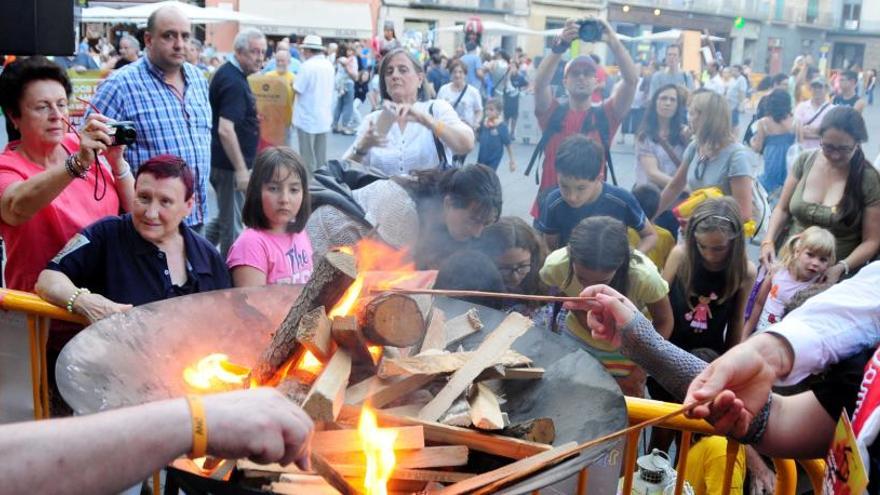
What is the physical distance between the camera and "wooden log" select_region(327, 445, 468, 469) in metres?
2.25

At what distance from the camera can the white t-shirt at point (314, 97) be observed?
10477mm

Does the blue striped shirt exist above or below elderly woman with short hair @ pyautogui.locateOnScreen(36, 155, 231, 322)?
A: above

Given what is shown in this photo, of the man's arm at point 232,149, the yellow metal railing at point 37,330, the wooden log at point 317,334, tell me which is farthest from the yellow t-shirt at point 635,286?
the man's arm at point 232,149

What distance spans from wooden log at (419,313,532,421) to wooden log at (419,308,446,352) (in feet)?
0.72

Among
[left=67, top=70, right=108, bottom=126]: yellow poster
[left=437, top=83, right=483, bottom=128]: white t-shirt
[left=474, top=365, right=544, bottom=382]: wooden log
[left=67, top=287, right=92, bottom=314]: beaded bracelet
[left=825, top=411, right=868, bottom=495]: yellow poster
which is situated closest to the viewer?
[left=825, top=411, right=868, bottom=495]: yellow poster

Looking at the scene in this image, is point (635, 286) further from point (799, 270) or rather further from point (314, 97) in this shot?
point (314, 97)

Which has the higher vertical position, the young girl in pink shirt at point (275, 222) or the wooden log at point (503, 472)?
the young girl in pink shirt at point (275, 222)

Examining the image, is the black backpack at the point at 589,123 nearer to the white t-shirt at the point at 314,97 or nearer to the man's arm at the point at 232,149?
the man's arm at the point at 232,149

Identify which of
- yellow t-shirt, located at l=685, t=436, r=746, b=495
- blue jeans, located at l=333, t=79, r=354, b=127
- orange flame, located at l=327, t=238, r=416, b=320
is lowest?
yellow t-shirt, located at l=685, t=436, r=746, b=495

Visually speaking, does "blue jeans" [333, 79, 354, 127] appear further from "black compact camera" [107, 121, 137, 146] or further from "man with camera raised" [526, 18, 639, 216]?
"black compact camera" [107, 121, 137, 146]

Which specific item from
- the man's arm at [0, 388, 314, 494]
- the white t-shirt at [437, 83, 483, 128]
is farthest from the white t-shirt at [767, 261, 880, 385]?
the white t-shirt at [437, 83, 483, 128]

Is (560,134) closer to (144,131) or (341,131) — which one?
(144,131)

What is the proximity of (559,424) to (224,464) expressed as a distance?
0.96 m

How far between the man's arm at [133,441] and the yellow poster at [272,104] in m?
7.90
